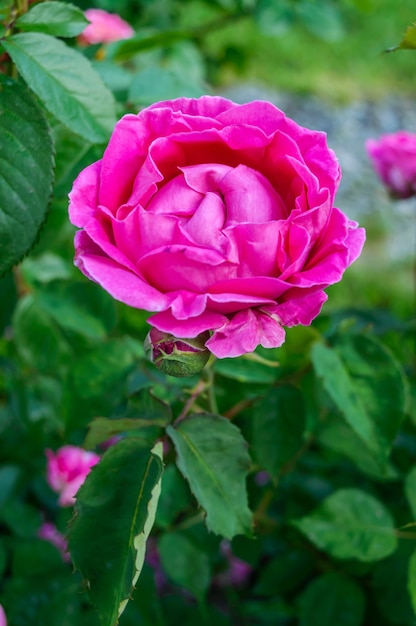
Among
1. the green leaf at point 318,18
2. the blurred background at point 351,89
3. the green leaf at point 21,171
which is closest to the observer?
the green leaf at point 21,171

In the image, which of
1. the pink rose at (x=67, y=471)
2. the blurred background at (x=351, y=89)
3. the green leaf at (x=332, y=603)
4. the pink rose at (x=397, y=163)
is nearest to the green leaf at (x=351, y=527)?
the green leaf at (x=332, y=603)

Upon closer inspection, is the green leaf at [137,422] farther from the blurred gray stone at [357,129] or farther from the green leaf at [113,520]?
the blurred gray stone at [357,129]

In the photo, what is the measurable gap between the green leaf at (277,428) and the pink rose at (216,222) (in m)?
0.32

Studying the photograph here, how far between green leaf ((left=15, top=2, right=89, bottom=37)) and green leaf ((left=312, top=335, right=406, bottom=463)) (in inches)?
15.4

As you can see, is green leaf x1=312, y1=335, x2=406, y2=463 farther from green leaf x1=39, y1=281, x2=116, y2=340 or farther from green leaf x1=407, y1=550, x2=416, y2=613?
green leaf x1=39, y1=281, x2=116, y2=340

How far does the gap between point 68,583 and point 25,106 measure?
0.60 m

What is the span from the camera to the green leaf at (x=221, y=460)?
60 cm

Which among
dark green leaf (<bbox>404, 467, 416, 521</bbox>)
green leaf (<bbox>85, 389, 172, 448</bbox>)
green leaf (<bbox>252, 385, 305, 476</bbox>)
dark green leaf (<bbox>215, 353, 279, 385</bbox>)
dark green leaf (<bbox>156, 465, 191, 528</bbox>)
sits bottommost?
dark green leaf (<bbox>156, 465, 191, 528</bbox>)

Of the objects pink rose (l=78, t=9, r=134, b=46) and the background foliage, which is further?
pink rose (l=78, t=9, r=134, b=46)

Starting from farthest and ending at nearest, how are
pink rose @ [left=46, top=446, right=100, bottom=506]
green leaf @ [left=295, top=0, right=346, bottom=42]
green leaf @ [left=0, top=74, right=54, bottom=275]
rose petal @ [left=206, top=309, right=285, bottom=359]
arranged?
green leaf @ [left=295, top=0, right=346, bottom=42]
pink rose @ [left=46, top=446, right=100, bottom=506]
green leaf @ [left=0, top=74, right=54, bottom=275]
rose petal @ [left=206, top=309, right=285, bottom=359]

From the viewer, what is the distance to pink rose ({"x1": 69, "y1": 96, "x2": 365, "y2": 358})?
46 centimetres

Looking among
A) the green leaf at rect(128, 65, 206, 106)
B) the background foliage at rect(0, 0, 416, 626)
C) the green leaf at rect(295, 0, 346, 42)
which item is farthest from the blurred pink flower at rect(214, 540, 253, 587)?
A: the green leaf at rect(295, 0, 346, 42)

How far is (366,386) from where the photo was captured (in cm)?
77

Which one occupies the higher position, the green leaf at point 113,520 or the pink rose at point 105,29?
the pink rose at point 105,29
